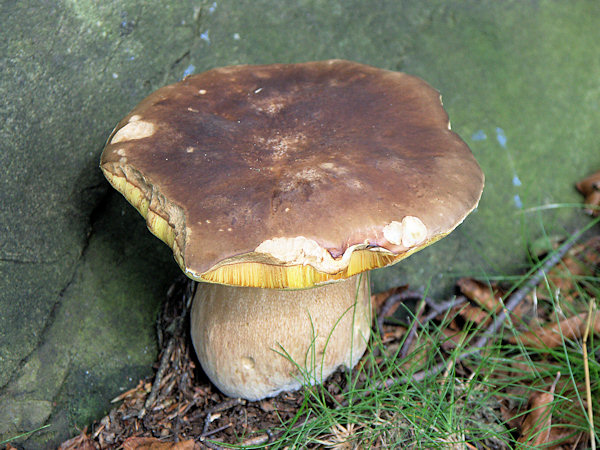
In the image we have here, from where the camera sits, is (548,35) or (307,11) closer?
(307,11)

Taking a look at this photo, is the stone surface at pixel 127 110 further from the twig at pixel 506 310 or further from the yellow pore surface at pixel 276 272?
the yellow pore surface at pixel 276 272

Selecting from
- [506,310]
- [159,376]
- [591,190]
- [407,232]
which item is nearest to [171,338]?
[159,376]

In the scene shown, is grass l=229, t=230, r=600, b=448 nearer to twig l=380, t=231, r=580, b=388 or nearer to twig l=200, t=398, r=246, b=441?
twig l=380, t=231, r=580, b=388

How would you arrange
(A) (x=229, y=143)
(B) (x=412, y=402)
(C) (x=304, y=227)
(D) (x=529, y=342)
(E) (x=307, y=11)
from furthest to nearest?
1. (E) (x=307, y=11)
2. (D) (x=529, y=342)
3. (B) (x=412, y=402)
4. (A) (x=229, y=143)
5. (C) (x=304, y=227)

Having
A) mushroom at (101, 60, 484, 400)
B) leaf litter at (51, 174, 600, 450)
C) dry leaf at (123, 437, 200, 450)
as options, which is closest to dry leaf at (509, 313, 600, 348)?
leaf litter at (51, 174, 600, 450)

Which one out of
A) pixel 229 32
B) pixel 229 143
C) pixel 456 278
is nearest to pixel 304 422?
pixel 229 143

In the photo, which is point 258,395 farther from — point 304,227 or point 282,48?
point 282,48

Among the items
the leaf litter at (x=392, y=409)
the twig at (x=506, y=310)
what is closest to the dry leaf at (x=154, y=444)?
the leaf litter at (x=392, y=409)
